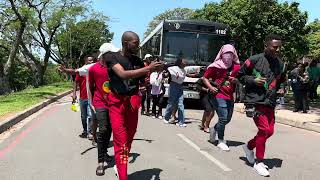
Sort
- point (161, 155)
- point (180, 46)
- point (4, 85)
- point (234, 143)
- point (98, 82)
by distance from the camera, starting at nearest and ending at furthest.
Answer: point (98, 82), point (161, 155), point (234, 143), point (180, 46), point (4, 85)

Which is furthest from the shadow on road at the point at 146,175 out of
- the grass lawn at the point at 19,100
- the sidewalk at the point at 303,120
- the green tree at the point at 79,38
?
the green tree at the point at 79,38

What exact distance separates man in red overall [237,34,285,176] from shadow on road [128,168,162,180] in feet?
4.51

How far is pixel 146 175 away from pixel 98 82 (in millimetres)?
1496

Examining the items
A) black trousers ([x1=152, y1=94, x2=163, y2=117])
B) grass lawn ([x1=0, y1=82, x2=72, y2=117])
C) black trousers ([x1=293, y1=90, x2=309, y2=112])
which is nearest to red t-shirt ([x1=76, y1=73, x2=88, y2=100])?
black trousers ([x1=152, y1=94, x2=163, y2=117])

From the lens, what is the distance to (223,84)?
9.20 m

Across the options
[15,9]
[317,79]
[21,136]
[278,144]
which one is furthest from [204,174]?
[15,9]

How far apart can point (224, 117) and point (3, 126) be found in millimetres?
5704

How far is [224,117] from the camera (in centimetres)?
922

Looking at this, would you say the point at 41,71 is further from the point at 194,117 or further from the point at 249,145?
the point at 249,145

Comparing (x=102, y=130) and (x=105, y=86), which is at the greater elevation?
(x=105, y=86)

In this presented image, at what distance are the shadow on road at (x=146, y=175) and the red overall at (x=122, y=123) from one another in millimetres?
839

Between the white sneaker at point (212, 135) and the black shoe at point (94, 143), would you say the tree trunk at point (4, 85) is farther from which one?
the white sneaker at point (212, 135)

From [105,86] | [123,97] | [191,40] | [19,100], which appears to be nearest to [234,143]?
[105,86]

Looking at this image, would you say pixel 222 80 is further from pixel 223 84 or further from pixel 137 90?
pixel 137 90
